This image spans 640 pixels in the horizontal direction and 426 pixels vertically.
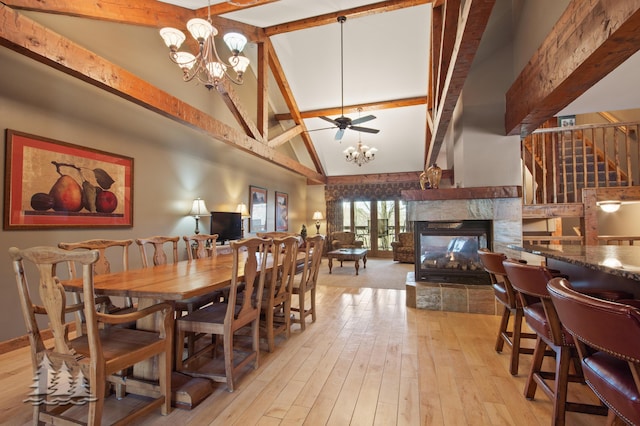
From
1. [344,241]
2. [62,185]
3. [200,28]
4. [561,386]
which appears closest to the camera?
[561,386]

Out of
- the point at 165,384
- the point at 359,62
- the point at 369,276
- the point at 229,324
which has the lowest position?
the point at 369,276

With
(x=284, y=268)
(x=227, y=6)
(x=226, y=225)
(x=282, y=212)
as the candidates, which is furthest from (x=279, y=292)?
(x=282, y=212)

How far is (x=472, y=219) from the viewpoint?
3.88m

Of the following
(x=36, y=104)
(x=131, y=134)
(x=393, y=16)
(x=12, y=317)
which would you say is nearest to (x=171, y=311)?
(x=12, y=317)

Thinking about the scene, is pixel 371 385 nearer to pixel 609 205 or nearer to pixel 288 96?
pixel 609 205

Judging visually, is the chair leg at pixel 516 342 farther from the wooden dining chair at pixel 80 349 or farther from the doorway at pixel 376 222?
the doorway at pixel 376 222

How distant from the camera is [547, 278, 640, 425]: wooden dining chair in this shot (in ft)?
2.72

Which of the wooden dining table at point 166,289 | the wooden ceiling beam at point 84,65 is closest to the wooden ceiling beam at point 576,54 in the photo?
the wooden dining table at point 166,289

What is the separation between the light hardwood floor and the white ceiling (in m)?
4.35

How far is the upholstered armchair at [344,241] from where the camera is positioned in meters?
9.07

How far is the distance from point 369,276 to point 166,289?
4989mm

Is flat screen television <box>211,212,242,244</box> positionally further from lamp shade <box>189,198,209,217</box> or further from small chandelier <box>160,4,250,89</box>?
small chandelier <box>160,4,250,89</box>

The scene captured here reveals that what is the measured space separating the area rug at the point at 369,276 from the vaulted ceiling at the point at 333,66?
104 inches

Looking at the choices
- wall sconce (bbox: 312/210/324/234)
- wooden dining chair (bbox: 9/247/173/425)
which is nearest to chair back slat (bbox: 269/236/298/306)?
wooden dining chair (bbox: 9/247/173/425)
